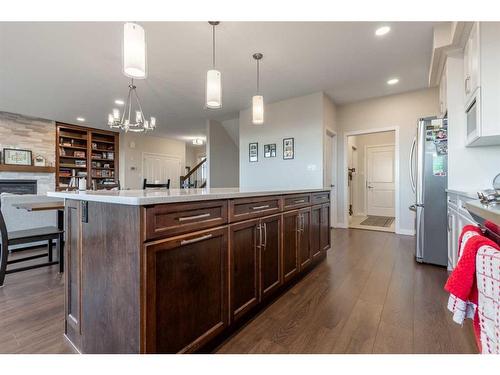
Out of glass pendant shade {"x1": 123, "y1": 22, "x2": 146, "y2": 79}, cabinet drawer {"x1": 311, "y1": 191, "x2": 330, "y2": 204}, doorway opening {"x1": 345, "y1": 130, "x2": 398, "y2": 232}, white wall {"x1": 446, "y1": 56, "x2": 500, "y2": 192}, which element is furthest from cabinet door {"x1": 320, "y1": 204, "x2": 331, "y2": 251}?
doorway opening {"x1": 345, "y1": 130, "x2": 398, "y2": 232}

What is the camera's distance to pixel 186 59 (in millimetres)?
3172

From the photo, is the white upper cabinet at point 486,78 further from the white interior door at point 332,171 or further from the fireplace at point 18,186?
the fireplace at point 18,186

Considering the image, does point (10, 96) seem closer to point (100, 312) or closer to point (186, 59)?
point (186, 59)

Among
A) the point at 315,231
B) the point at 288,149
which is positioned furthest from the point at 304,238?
the point at 288,149

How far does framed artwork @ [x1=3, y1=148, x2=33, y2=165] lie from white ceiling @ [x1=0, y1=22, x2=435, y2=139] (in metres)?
1.10

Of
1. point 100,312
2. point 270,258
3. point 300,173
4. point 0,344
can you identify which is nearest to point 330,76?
point 300,173

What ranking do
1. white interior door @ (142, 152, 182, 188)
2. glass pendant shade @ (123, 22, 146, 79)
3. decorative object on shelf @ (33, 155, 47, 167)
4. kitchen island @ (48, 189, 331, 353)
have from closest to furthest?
kitchen island @ (48, 189, 331, 353), glass pendant shade @ (123, 22, 146, 79), decorative object on shelf @ (33, 155, 47, 167), white interior door @ (142, 152, 182, 188)

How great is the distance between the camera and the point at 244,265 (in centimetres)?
154

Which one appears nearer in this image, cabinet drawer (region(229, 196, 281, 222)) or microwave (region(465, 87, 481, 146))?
cabinet drawer (region(229, 196, 281, 222))

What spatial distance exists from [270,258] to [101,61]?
3350 millimetres

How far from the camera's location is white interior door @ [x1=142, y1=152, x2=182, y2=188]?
8.10 metres

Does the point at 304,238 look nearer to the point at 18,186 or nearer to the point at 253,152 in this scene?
the point at 253,152

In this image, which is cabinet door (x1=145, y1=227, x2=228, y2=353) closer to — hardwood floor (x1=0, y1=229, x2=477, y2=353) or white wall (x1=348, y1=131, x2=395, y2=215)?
hardwood floor (x1=0, y1=229, x2=477, y2=353)

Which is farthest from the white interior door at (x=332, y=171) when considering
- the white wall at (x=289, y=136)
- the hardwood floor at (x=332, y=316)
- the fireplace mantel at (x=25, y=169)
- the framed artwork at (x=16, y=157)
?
the framed artwork at (x=16, y=157)
